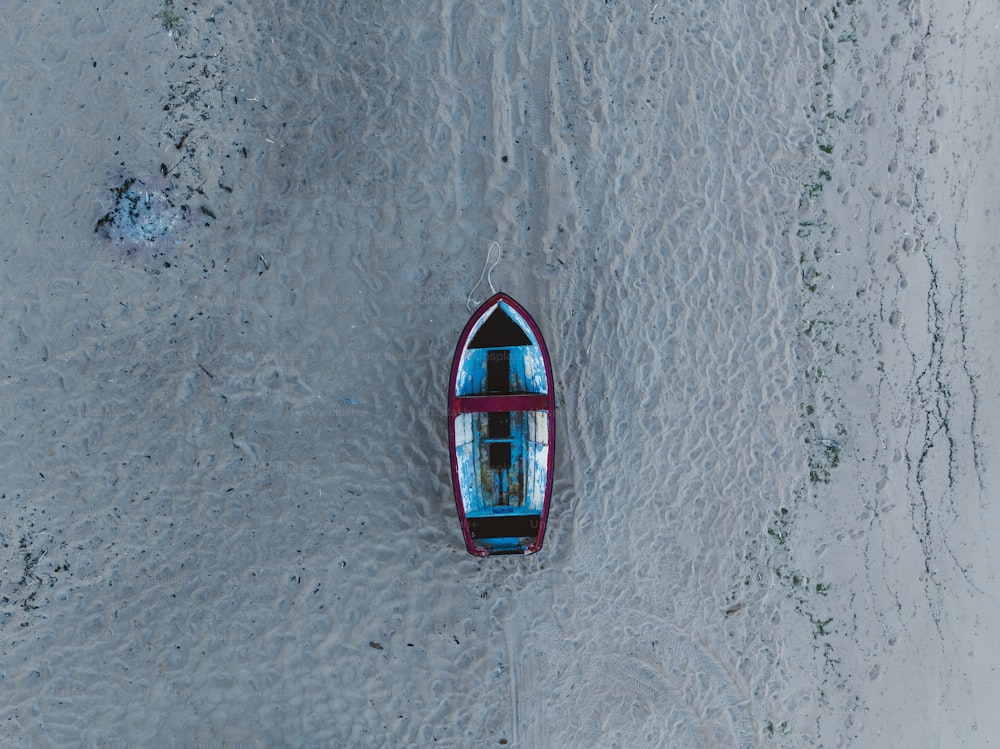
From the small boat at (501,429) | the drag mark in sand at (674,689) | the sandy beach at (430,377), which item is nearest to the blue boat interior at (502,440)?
the small boat at (501,429)

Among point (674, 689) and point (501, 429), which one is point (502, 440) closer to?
point (501, 429)

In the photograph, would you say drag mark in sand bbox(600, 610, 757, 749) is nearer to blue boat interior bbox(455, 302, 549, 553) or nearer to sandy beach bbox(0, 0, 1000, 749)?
sandy beach bbox(0, 0, 1000, 749)

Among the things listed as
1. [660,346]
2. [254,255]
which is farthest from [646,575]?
[254,255]

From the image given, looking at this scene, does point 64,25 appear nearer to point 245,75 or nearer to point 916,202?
point 245,75

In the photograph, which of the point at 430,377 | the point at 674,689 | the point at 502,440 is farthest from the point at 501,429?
the point at 674,689

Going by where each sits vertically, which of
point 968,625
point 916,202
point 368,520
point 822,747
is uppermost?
point 916,202

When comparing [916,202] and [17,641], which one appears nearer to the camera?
[17,641]
